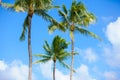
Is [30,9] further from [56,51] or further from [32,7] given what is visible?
[56,51]

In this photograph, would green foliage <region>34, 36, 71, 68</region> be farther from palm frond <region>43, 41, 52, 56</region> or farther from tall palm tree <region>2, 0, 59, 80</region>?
tall palm tree <region>2, 0, 59, 80</region>

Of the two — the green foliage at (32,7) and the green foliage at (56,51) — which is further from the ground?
the green foliage at (56,51)

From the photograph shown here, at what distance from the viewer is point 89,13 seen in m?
52.8

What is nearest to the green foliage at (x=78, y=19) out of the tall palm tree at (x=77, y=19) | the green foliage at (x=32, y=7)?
the tall palm tree at (x=77, y=19)

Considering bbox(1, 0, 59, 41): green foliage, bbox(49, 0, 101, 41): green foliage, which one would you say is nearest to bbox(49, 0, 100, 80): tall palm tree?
bbox(49, 0, 101, 41): green foliage

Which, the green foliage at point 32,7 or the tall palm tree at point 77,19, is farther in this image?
the tall palm tree at point 77,19

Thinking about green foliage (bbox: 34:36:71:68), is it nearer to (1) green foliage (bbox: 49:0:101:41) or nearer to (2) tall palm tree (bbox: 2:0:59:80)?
(1) green foliage (bbox: 49:0:101:41)

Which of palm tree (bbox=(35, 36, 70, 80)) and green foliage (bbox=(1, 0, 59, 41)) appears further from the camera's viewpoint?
palm tree (bbox=(35, 36, 70, 80))

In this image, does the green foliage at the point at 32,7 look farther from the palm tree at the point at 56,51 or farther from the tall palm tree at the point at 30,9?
the palm tree at the point at 56,51

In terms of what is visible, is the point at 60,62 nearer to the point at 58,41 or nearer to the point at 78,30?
the point at 58,41

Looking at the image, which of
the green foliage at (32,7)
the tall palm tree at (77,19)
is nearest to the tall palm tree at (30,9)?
the green foliage at (32,7)

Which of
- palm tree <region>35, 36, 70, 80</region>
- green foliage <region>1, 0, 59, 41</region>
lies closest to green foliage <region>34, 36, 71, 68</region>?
palm tree <region>35, 36, 70, 80</region>

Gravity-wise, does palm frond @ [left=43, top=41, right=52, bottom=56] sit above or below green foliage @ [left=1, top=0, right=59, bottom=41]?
above

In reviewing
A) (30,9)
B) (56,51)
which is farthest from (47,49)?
(30,9)
